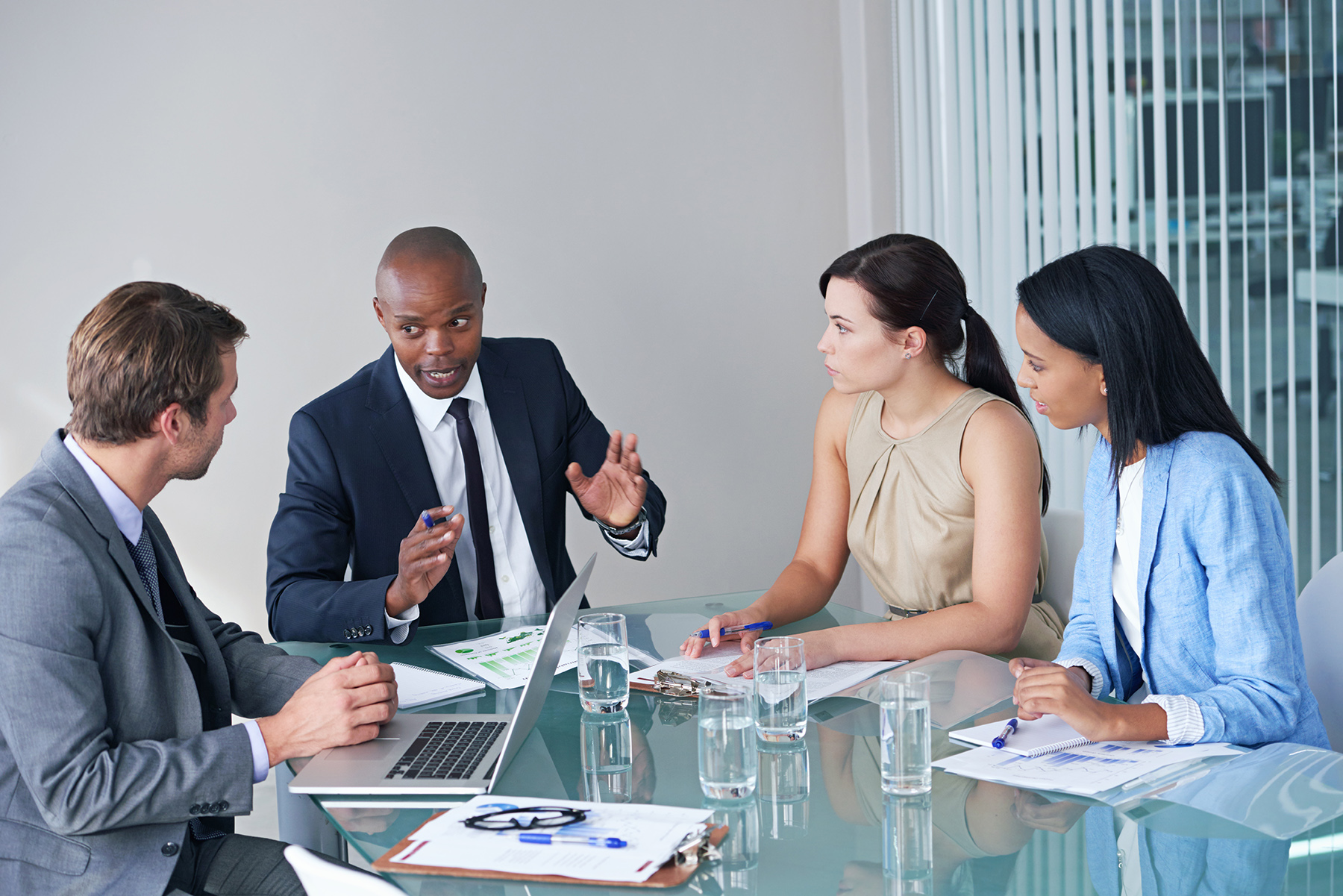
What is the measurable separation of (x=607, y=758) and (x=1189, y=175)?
96.3 inches

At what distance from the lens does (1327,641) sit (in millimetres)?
1792

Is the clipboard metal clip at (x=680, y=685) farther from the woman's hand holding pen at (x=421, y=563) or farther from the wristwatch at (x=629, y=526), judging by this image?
the wristwatch at (x=629, y=526)

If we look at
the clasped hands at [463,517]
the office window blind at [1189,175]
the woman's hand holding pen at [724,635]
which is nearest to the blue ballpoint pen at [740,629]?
the woman's hand holding pen at [724,635]

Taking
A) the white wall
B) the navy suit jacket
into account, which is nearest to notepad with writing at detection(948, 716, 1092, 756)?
the navy suit jacket

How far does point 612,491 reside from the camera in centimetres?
262

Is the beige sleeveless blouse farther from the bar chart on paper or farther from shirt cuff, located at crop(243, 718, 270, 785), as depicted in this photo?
shirt cuff, located at crop(243, 718, 270, 785)

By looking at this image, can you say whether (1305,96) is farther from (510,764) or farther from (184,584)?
(184,584)

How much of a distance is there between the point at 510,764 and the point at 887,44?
11.1ft

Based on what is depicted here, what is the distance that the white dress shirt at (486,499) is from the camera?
8.65 feet

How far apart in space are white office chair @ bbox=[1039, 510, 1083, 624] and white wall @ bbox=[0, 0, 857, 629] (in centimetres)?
187

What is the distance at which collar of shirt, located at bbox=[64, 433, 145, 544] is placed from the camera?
159 centimetres

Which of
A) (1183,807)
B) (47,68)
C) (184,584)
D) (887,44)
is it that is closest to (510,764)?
(184,584)

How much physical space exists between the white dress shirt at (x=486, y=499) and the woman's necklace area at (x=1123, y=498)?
1.14m

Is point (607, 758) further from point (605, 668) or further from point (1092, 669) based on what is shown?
point (1092, 669)
